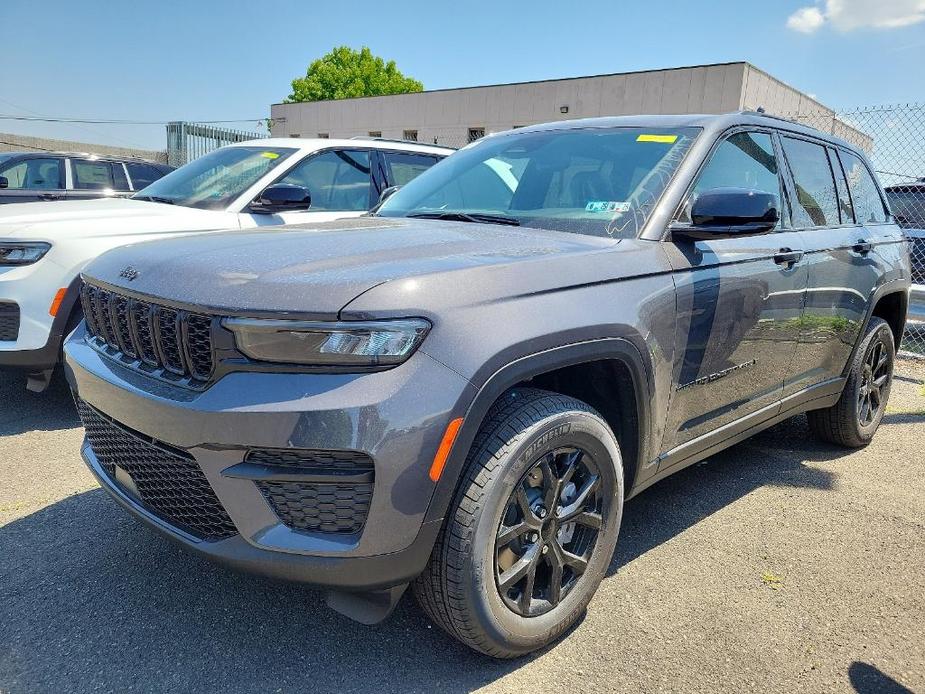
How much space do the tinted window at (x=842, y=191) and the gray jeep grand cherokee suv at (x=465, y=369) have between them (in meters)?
0.91

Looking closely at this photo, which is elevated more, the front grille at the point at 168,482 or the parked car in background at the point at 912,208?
the parked car in background at the point at 912,208

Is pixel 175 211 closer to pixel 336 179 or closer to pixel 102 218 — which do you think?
pixel 102 218

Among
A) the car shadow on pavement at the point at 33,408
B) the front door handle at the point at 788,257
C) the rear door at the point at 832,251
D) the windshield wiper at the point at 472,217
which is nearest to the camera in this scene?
the windshield wiper at the point at 472,217

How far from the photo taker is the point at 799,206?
3.51 metres

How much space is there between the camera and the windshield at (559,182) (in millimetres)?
2736

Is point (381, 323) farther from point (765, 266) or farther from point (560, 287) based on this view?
point (765, 266)

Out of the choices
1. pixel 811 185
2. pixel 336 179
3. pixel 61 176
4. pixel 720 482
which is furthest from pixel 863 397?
pixel 61 176

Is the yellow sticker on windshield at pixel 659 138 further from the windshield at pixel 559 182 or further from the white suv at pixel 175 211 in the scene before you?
the white suv at pixel 175 211

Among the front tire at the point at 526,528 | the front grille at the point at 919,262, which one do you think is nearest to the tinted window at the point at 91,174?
the front tire at the point at 526,528

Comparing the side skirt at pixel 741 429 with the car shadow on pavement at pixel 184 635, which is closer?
the car shadow on pavement at pixel 184 635

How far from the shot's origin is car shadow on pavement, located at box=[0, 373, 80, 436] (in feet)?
14.0

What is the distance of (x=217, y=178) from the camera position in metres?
5.52

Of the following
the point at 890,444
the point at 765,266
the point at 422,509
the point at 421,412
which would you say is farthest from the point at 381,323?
the point at 890,444

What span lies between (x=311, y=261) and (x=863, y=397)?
3.77 meters
